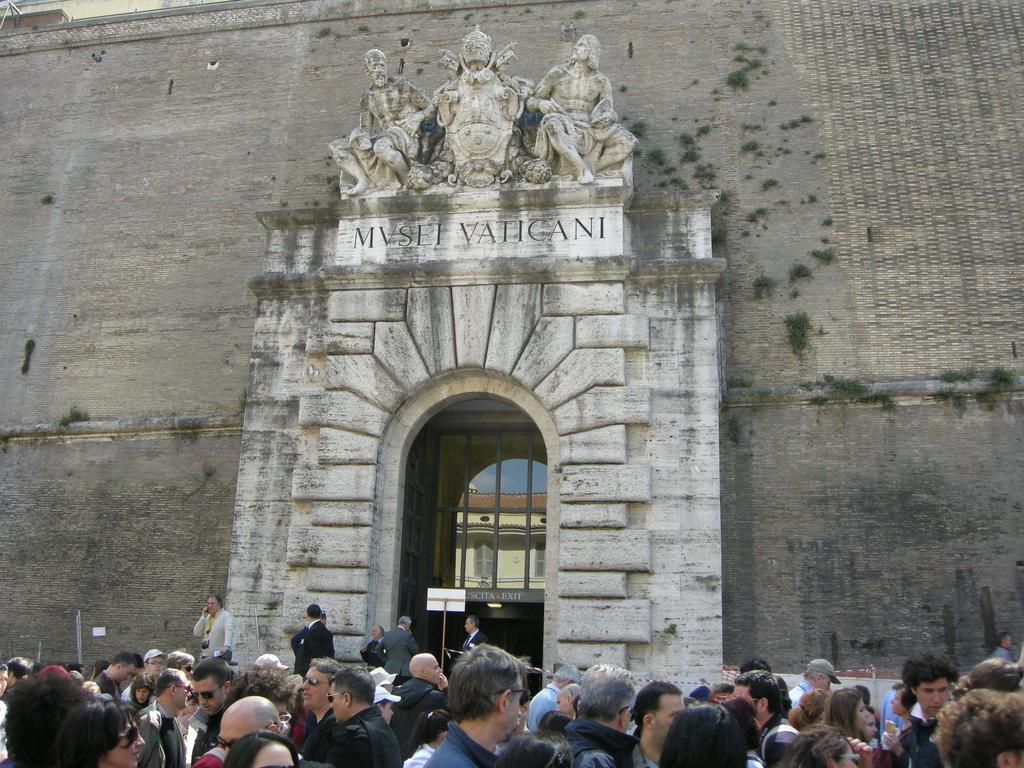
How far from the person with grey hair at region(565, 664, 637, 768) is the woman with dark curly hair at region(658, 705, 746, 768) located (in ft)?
1.21

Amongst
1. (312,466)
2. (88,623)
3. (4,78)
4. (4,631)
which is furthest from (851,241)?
(4,78)

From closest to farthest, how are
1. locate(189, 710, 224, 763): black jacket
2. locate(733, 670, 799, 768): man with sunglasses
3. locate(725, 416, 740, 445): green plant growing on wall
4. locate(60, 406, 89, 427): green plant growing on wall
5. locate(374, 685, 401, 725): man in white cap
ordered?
locate(189, 710, 224, 763): black jacket
locate(733, 670, 799, 768): man with sunglasses
locate(374, 685, 401, 725): man in white cap
locate(725, 416, 740, 445): green plant growing on wall
locate(60, 406, 89, 427): green plant growing on wall

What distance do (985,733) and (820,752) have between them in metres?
0.58

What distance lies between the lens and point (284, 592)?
37.1 feet

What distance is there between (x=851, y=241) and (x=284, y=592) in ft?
28.1

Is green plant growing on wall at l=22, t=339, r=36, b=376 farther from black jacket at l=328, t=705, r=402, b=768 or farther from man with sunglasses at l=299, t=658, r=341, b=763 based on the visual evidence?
black jacket at l=328, t=705, r=402, b=768

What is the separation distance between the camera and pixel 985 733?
9.57ft

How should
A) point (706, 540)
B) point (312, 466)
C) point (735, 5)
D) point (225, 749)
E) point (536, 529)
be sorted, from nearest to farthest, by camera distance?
point (225, 749)
point (706, 540)
point (312, 466)
point (536, 529)
point (735, 5)

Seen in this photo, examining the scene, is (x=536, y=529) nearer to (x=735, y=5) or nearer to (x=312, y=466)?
(x=312, y=466)

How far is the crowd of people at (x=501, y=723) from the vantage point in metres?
3.38

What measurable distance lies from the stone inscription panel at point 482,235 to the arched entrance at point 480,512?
76.2 inches

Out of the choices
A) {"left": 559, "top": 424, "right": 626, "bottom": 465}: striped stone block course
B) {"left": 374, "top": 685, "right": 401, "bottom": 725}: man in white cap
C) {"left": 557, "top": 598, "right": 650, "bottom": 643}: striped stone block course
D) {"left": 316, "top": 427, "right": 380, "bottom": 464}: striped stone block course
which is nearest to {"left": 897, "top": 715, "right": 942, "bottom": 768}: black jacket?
{"left": 374, "top": 685, "right": 401, "bottom": 725}: man in white cap

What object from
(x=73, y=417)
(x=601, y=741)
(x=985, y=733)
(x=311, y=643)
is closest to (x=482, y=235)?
(x=311, y=643)

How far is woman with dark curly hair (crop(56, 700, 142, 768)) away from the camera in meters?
3.43
